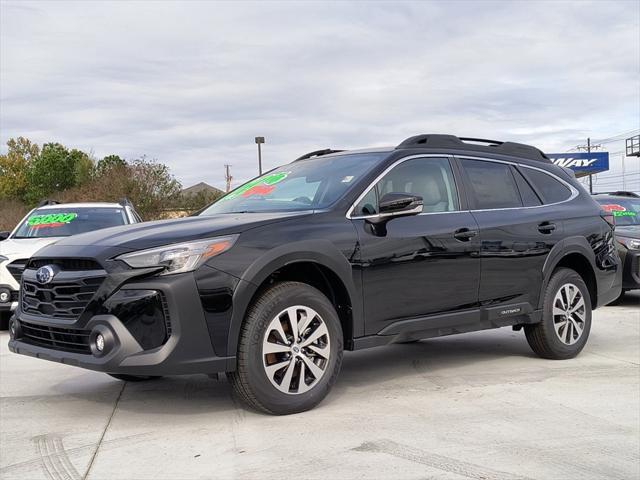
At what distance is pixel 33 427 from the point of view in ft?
14.4

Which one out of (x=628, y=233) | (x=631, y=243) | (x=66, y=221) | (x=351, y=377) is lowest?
(x=351, y=377)

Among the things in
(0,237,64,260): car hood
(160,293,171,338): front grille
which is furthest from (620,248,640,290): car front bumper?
(0,237,64,260): car hood

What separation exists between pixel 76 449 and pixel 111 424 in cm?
49

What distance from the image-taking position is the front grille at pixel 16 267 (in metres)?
8.39

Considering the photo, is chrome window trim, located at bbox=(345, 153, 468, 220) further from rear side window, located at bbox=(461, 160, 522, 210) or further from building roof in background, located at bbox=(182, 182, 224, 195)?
building roof in background, located at bbox=(182, 182, 224, 195)

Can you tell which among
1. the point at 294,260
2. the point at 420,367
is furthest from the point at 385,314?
the point at 420,367

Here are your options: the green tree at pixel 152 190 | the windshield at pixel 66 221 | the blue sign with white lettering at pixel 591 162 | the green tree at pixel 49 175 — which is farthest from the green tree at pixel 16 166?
the windshield at pixel 66 221

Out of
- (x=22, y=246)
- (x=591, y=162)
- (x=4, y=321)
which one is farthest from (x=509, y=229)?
(x=591, y=162)

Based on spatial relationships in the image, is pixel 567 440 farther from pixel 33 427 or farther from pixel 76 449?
pixel 33 427

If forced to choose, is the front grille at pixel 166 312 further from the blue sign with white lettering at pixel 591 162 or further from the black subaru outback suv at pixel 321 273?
the blue sign with white lettering at pixel 591 162

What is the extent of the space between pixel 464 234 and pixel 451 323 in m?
0.68

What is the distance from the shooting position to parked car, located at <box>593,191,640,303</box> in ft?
31.4

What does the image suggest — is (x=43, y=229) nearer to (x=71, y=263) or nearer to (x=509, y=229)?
(x=71, y=263)

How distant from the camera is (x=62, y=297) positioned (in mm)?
4422
